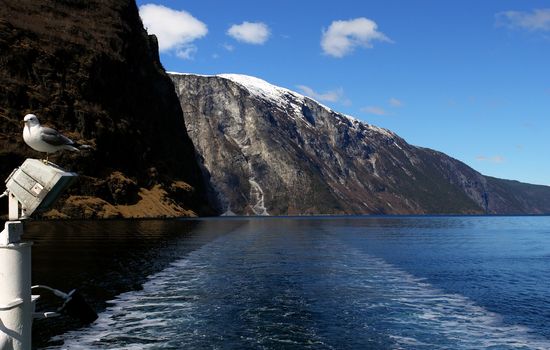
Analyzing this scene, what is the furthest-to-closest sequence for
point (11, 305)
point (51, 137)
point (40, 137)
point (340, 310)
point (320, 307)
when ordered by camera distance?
Answer: point (320, 307), point (340, 310), point (51, 137), point (40, 137), point (11, 305)

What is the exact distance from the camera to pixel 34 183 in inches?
259

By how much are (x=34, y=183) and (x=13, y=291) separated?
1379 millimetres

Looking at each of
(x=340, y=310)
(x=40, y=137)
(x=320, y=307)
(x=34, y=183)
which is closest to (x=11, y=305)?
(x=34, y=183)

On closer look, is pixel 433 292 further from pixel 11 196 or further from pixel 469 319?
pixel 11 196

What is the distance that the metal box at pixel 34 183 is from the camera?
6.52 meters

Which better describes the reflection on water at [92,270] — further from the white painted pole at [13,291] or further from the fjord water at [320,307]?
the white painted pole at [13,291]

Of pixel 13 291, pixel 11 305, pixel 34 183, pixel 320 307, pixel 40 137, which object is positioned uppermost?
pixel 40 137

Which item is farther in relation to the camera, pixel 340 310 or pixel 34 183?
pixel 340 310

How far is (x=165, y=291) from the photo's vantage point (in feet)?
108

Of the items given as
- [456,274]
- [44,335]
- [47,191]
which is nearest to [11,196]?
[47,191]

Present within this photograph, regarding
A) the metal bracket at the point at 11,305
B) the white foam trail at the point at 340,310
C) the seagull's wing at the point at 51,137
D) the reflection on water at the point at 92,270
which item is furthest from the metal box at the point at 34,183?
the reflection on water at the point at 92,270

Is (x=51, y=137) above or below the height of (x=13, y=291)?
above

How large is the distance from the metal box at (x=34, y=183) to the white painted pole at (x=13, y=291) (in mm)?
313

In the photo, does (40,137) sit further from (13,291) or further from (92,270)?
(92,270)
